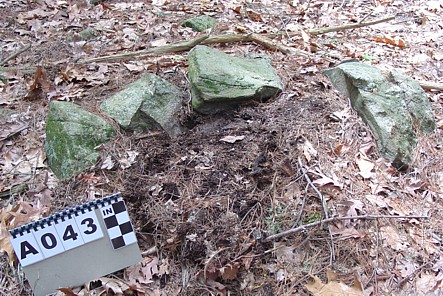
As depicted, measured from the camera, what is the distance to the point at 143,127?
296cm

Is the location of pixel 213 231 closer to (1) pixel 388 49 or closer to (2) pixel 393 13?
(1) pixel 388 49

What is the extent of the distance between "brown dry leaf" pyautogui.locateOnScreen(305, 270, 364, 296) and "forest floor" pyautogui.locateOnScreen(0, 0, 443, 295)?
1cm

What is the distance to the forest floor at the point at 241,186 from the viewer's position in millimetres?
2182

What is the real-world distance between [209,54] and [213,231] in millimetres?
1758

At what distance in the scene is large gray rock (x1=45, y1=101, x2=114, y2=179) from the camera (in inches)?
104

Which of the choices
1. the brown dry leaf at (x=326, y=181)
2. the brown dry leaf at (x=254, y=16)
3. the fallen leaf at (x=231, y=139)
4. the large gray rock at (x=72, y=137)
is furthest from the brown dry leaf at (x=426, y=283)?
the brown dry leaf at (x=254, y=16)

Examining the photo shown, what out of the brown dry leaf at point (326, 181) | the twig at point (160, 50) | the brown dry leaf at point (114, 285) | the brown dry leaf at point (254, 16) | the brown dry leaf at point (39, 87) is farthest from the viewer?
the brown dry leaf at point (254, 16)

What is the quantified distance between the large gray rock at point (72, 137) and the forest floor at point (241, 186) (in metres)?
0.09

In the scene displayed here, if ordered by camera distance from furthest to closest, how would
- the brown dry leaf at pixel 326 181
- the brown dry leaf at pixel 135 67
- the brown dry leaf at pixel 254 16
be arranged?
the brown dry leaf at pixel 254 16 → the brown dry leaf at pixel 135 67 → the brown dry leaf at pixel 326 181

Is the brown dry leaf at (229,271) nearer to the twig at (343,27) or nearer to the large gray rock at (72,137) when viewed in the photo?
the large gray rock at (72,137)

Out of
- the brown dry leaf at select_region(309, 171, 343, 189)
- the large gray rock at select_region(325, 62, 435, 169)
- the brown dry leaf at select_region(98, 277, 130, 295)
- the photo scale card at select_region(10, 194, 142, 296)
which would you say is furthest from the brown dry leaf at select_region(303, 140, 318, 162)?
the brown dry leaf at select_region(98, 277, 130, 295)

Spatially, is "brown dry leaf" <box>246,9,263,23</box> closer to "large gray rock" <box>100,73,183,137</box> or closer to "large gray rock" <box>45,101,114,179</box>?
"large gray rock" <box>100,73,183,137</box>

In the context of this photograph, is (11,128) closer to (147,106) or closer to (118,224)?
(147,106)

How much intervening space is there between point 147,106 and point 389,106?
2.06 metres
